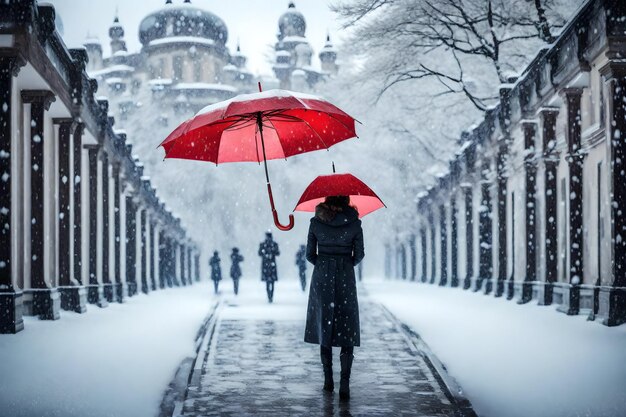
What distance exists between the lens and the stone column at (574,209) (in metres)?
16.2

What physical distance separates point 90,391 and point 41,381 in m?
0.75

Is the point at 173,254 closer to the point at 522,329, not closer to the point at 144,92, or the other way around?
the point at 144,92

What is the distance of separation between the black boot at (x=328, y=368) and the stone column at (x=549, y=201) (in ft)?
35.5

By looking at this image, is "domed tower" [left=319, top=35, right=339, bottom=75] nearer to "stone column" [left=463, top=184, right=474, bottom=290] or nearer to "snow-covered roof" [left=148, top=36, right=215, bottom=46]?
"snow-covered roof" [left=148, top=36, right=215, bottom=46]

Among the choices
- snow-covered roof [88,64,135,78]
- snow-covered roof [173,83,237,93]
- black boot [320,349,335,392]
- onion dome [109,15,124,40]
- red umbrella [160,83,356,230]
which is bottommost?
black boot [320,349,335,392]

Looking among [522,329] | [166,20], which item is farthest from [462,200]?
[166,20]

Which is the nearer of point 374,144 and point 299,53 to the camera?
point 374,144

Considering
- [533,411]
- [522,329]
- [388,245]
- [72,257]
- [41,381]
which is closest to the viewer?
[533,411]

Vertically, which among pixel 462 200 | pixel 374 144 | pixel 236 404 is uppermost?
pixel 374 144

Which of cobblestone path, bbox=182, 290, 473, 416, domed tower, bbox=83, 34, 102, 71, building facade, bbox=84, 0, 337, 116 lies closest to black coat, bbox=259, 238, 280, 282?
cobblestone path, bbox=182, 290, 473, 416

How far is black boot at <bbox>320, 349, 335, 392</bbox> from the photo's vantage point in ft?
27.1

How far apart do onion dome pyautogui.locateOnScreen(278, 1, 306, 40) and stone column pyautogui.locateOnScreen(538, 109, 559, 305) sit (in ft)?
277

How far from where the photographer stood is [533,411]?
7266 millimetres

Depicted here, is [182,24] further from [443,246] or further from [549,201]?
[549,201]
